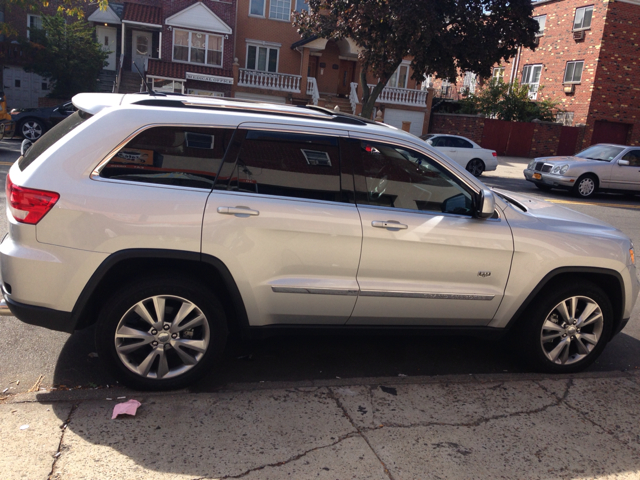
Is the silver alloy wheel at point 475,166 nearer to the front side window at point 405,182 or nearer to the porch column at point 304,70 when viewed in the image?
the porch column at point 304,70

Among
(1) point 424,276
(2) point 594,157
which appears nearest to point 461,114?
(2) point 594,157

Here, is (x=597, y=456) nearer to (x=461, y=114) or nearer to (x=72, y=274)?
→ (x=72, y=274)

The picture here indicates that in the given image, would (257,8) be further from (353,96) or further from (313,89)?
(353,96)

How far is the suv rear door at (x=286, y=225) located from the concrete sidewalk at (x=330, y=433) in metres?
0.64

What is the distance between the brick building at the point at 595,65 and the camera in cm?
2895

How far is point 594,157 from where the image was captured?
54.8 ft

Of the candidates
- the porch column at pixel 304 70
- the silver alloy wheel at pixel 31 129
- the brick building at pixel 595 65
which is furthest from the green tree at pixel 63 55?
the brick building at pixel 595 65

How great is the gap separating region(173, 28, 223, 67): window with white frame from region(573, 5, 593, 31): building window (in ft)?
62.3

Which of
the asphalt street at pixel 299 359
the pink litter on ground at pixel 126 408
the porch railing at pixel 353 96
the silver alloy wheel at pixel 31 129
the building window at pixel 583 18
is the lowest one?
the asphalt street at pixel 299 359

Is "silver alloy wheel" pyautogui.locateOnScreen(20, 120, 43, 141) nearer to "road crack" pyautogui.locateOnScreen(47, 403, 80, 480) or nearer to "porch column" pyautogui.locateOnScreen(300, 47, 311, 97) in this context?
"porch column" pyautogui.locateOnScreen(300, 47, 311, 97)

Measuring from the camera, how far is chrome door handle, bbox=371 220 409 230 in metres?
3.87

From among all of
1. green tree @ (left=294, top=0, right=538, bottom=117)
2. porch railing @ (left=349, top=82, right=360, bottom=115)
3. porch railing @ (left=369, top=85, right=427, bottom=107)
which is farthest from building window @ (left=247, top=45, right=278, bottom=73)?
green tree @ (left=294, top=0, right=538, bottom=117)

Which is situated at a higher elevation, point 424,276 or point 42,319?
point 424,276

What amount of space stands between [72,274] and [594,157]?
16503 mm
